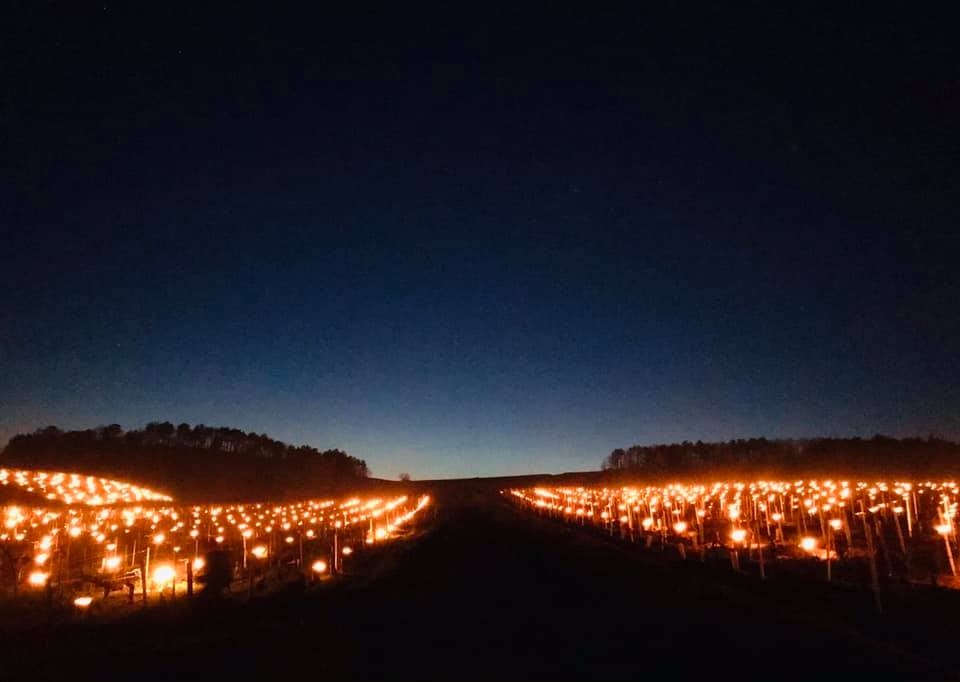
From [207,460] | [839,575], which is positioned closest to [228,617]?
[839,575]

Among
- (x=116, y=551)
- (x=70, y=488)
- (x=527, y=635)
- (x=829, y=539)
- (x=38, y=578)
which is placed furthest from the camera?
(x=70, y=488)

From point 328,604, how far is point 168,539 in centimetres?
2191

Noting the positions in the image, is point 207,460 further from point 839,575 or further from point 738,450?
point 738,450

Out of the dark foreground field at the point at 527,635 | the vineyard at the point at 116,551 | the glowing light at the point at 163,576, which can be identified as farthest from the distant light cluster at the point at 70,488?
the dark foreground field at the point at 527,635

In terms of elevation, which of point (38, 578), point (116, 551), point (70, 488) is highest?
point (70, 488)

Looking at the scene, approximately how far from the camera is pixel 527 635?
47.7 ft

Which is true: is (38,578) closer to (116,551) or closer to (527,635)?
(116,551)

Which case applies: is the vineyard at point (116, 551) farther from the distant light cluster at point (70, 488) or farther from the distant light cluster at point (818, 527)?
the distant light cluster at point (818, 527)

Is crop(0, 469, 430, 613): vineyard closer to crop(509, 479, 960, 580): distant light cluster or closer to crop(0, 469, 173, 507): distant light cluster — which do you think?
crop(0, 469, 173, 507): distant light cluster

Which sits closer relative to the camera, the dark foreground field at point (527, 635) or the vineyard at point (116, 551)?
the dark foreground field at point (527, 635)

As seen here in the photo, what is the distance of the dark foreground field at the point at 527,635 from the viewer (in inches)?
472

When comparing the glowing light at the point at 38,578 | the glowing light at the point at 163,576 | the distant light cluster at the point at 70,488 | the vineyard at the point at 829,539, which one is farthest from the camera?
the distant light cluster at the point at 70,488

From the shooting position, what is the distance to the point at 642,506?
52062mm

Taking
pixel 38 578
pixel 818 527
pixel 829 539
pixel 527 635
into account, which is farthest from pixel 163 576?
pixel 818 527
